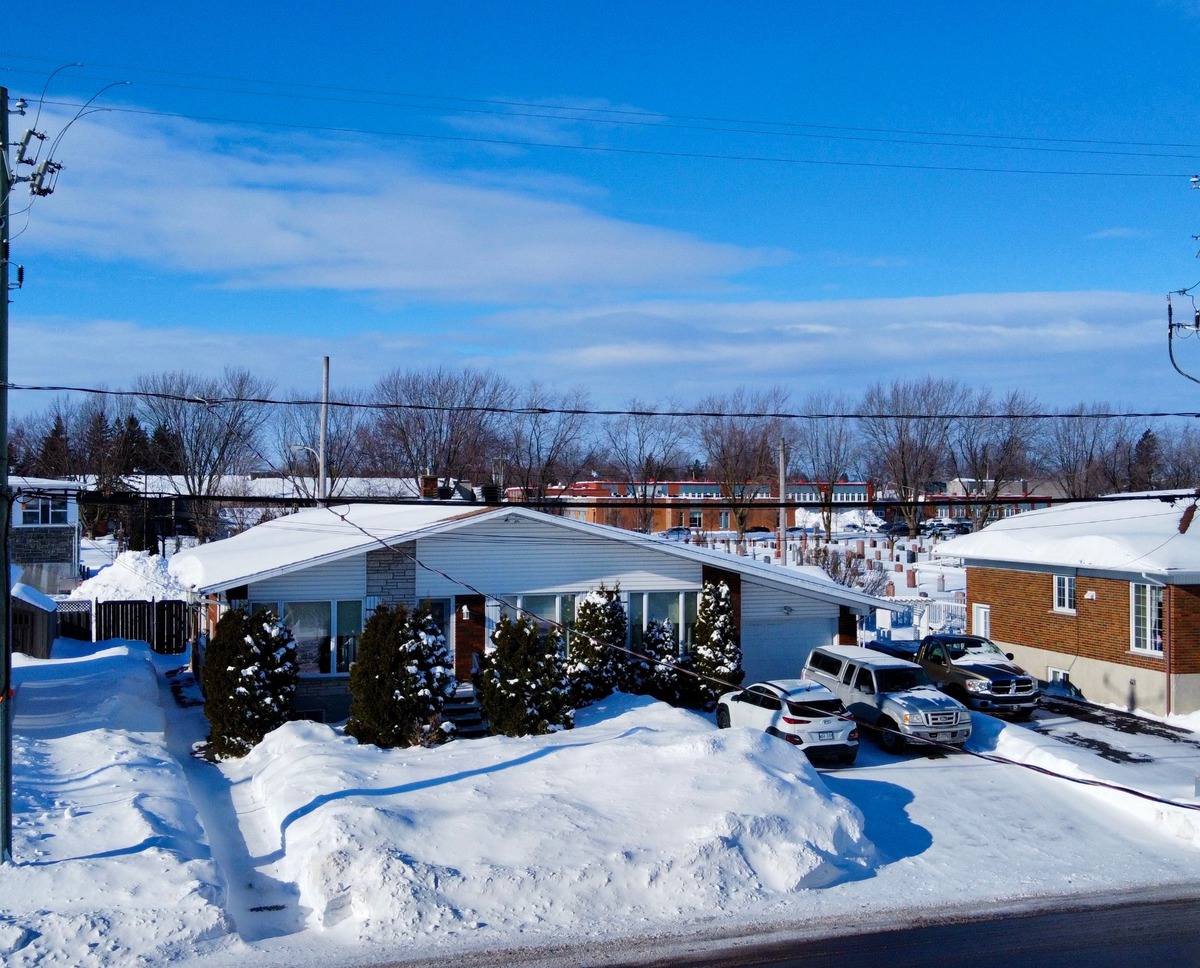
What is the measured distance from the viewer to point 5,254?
11.6m

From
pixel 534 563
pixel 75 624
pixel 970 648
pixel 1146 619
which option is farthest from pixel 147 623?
pixel 1146 619

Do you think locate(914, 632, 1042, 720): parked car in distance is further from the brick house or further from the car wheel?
the car wheel

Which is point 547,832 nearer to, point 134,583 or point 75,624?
point 75,624

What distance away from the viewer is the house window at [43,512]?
144 feet

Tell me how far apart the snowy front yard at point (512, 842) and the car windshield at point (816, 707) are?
1.05 meters

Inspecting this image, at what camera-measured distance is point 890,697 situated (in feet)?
66.5

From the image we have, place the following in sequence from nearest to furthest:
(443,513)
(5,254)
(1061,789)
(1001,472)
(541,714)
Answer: (5,254) < (1061,789) < (541,714) < (443,513) < (1001,472)

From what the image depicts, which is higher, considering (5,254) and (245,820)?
(5,254)

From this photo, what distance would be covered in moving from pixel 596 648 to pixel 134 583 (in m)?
25.6

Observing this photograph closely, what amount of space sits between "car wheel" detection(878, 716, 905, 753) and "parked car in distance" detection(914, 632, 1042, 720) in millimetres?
3976

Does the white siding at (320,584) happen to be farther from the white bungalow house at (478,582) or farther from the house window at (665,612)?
the house window at (665,612)

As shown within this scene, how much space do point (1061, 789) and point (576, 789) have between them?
858 centimetres

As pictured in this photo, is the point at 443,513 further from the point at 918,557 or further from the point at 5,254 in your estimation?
the point at 918,557

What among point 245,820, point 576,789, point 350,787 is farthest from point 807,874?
point 245,820
